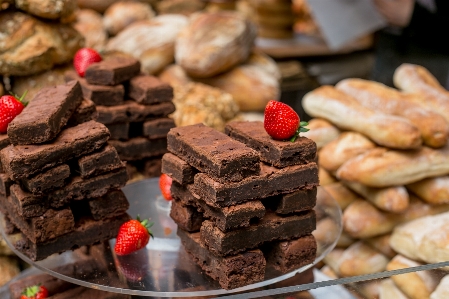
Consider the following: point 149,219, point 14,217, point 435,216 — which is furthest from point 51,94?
point 435,216

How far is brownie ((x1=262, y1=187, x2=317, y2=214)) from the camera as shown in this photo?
1416 millimetres

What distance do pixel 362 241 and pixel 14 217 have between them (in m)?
1.19

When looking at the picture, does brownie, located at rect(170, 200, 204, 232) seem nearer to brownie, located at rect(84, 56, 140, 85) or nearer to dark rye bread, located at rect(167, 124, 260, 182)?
dark rye bread, located at rect(167, 124, 260, 182)

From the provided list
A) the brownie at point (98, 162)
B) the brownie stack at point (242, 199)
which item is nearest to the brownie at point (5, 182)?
the brownie at point (98, 162)

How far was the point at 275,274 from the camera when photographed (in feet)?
4.79

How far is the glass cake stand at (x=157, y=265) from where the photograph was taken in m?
1.41

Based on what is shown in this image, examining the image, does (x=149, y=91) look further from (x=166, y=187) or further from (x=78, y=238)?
(x=78, y=238)

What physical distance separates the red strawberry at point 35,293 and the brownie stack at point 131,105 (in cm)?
59

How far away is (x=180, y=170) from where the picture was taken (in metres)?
1.41

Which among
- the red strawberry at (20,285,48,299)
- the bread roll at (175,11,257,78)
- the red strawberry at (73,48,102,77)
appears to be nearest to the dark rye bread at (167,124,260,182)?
the red strawberry at (20,285,48,299)

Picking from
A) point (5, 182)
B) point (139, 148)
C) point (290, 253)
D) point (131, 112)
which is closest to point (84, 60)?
point (131, 112)

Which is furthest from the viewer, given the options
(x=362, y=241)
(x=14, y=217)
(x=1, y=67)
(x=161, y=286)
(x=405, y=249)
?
(x=1, y=67)

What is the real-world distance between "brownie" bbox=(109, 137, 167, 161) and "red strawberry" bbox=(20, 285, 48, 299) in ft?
1.92

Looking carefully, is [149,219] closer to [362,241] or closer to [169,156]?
[169,156]
